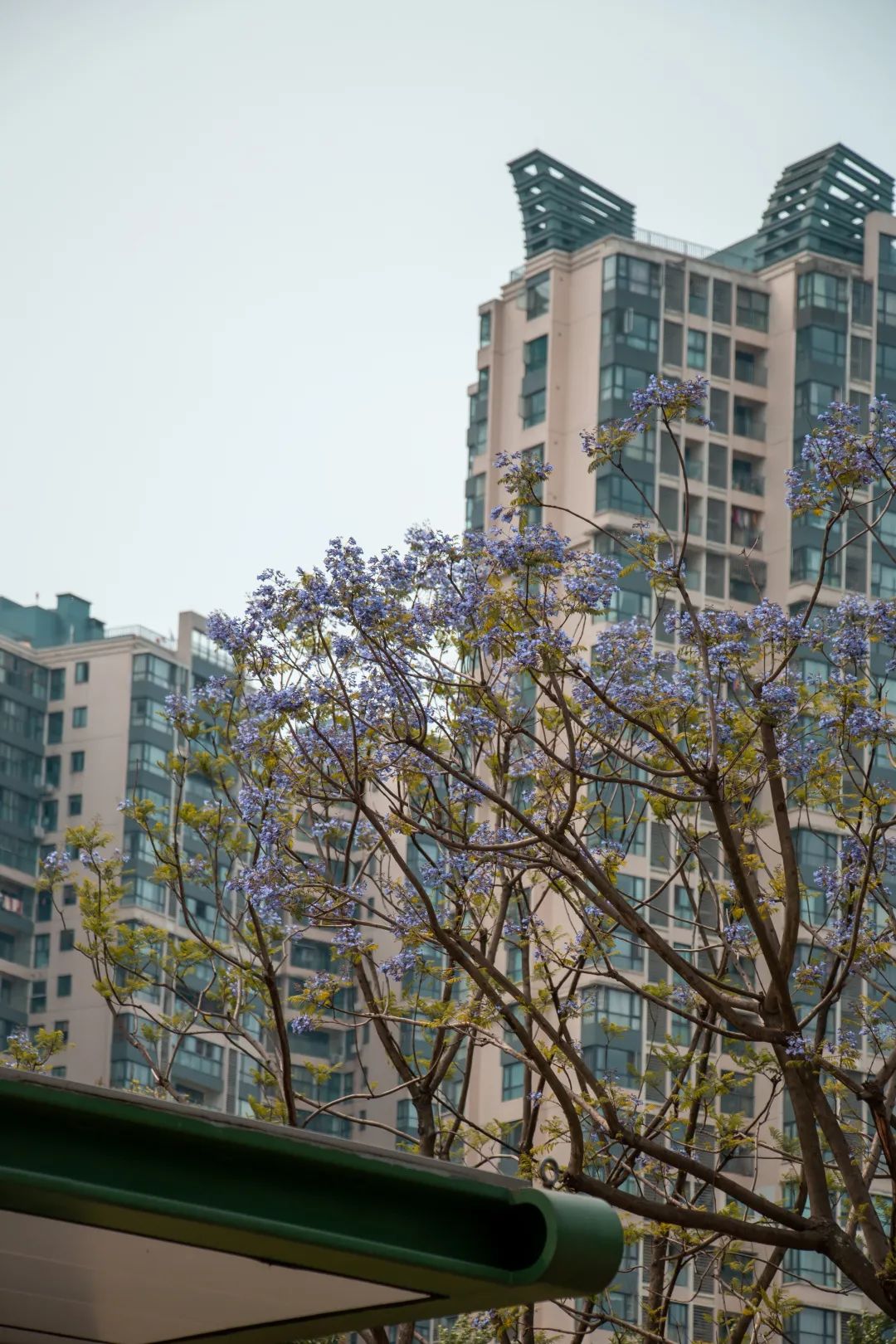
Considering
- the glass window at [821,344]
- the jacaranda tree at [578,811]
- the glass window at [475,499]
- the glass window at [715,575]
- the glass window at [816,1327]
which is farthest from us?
the glass window at [821,344]

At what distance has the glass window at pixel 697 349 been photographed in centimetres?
5250

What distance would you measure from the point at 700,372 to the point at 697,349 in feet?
4.45

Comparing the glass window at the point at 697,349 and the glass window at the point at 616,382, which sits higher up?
the glass window at the point at 697,349

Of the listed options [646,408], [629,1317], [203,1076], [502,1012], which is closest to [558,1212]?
[502,1012]

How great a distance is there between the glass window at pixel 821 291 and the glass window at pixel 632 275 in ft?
13.8

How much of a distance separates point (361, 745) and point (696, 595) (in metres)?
39.0

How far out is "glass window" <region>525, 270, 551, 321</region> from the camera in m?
52.3

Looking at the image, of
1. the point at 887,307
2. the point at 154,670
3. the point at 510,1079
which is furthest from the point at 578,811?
the point at 154,670

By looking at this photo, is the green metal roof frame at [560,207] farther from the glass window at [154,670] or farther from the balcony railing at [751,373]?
the glass window at [154,670]

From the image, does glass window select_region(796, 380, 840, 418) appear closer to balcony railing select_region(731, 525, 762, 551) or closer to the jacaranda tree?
balcony railing select_region(731, 525, 762, 551)

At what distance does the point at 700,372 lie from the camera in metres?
51.6

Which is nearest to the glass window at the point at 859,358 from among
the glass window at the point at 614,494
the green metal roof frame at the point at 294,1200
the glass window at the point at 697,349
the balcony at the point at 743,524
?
the glass window at the point at 697,349

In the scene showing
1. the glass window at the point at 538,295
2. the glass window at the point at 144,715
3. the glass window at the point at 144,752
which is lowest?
the glass window at the point at 144,752

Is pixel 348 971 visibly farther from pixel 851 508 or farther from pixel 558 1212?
pixel 558 1212
